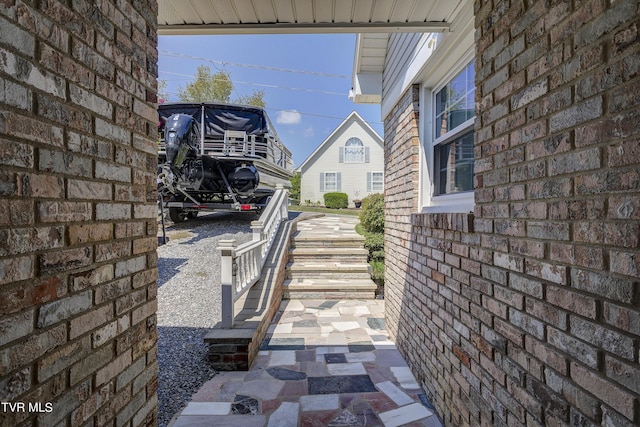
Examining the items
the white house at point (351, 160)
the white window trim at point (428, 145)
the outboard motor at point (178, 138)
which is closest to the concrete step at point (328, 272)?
the white window trim at point (428, 145)

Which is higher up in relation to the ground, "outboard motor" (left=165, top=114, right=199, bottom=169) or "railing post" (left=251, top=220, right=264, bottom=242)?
"outboard motor" (left=165, top=114, right=199, bottom=169)

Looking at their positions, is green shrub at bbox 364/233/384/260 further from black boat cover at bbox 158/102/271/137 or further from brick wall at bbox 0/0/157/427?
brick wall at bbox 0/0/157/427

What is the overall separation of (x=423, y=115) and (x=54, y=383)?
319 centimetres

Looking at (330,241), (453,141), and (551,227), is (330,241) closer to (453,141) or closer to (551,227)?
(453,141)

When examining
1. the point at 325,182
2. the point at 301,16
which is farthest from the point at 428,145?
the point at 325,182

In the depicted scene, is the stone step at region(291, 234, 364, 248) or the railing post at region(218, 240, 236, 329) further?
the stone step at region(291, 234, 364, 248)

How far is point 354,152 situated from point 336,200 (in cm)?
313

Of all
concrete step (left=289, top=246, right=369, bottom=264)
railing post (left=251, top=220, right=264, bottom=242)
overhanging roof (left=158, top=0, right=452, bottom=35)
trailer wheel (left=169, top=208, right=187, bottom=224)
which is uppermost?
overhanging roof (left=158, top=0, right=452, bottom=35)

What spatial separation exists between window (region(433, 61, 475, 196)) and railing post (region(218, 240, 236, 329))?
88.6 inches

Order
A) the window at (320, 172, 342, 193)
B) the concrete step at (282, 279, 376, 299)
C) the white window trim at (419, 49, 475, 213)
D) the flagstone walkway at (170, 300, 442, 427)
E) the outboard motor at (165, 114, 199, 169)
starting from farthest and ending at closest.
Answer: the window at (320, 172, 342, 193) < the outboard motor at (165, 114, 199, 169) < the concrete step at (282, 279, 376, 299) < the white window trim at (419, 49, 475, 213) < the flagstone walkway at (170, 300, 442, 427)

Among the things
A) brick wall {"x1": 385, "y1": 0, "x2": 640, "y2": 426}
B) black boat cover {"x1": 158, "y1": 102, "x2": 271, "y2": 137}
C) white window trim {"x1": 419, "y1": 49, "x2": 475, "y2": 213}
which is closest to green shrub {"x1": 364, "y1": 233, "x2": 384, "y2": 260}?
white window trim {"x1": 419, "y1": 49, "x2": 475, "y2": 213}

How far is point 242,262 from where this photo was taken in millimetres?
4059

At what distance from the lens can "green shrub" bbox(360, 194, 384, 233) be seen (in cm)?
767

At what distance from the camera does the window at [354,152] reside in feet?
62.1
